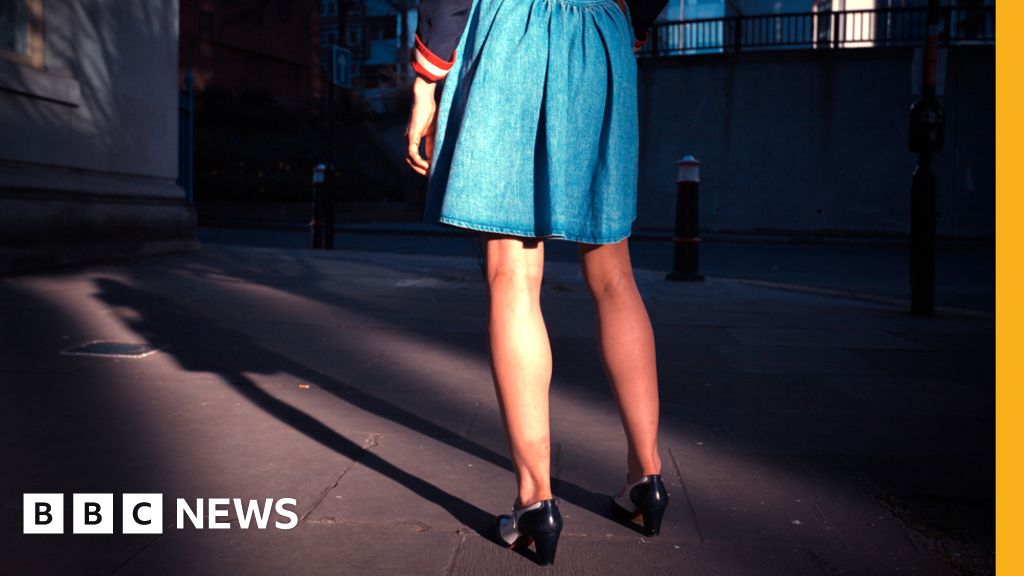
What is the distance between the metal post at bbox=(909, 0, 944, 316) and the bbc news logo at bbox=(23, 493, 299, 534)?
206 inches

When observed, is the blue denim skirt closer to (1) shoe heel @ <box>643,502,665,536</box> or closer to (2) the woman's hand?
(2) the woman's hand

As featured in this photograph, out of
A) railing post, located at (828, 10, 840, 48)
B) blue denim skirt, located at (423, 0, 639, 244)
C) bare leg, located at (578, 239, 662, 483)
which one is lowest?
bare leg, located at (578, 239, 662, 483)

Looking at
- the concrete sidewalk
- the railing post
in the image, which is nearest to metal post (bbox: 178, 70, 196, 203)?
the concrete sidewalk

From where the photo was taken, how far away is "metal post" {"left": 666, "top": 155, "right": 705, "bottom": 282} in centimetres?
824

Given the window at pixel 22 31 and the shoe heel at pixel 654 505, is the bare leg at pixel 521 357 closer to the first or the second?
the shoe heel at pixel 654 505

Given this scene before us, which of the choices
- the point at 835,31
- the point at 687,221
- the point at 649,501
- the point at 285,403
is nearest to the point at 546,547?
the point at 649,501

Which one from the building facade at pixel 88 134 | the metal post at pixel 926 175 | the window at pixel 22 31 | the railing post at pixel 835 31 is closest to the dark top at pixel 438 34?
the metal post at pixel 926 175

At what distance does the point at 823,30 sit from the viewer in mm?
22438

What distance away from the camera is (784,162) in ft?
74.1

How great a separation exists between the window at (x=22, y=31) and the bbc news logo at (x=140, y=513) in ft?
19.5

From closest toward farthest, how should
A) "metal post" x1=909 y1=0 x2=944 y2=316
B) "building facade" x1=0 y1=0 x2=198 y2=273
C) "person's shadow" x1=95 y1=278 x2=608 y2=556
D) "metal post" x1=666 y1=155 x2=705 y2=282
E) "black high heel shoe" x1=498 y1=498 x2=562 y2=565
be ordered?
"black high heel shoe" x1=498 y1=498 x2=562 y2=565, "person's shadow" x1=95 y1=278 x2=608 y2=556, "metal post" x1=909 y1=0 x2=944 y2=316, "building facade" x1=0 y1=0 x2=198 y2=273, "metal post" x1=666 y1=155 x2=705 y2=282

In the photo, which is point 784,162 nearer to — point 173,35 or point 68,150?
point 173,35

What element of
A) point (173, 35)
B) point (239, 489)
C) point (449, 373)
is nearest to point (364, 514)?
point (239, 489)

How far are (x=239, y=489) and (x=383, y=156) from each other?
28.4 metres
